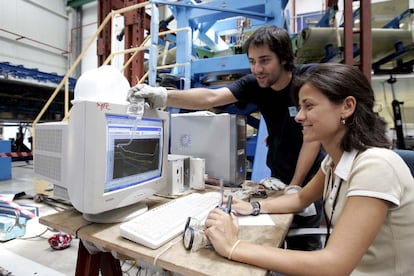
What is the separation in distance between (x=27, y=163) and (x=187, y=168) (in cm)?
679

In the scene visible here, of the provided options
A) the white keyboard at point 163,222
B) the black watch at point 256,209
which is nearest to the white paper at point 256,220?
the black watch at point 256,209

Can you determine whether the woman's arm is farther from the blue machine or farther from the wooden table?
the blue machine

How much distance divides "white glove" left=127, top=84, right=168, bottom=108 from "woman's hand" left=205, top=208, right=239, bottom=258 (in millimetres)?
508

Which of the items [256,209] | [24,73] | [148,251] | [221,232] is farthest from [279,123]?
[24,73]

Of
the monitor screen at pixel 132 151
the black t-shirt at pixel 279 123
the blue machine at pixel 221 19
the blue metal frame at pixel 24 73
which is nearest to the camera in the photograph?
the monitor screen at pixel 132 151

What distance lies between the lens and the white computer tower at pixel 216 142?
4.73 ft

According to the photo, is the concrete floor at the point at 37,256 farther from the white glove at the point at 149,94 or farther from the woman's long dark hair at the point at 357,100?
the woman's long dark hair at the point at 357,100

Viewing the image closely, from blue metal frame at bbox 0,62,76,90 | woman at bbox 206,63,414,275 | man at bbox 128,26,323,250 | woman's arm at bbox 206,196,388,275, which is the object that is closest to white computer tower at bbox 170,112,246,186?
man at bbox 128,26,323,250

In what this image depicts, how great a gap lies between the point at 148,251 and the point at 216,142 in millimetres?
885

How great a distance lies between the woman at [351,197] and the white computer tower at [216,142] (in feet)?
2.08

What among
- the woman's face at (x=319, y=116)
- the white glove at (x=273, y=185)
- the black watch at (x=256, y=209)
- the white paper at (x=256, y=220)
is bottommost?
the white paper at (x=256, y=220)

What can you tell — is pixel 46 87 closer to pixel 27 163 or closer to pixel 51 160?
pixel 27 163

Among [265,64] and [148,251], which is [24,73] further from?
[148,251]

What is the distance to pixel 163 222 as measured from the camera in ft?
2.56
